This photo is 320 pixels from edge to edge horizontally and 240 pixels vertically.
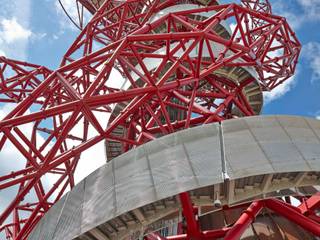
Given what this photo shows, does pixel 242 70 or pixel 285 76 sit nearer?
pixel 242 70

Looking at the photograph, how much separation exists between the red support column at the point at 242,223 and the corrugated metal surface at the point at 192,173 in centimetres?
113

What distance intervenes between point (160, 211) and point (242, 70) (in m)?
9.26

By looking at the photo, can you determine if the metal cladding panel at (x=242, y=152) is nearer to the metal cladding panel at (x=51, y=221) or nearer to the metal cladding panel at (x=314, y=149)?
the metal cladding panel at (x=314, y=149)

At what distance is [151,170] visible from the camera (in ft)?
22.4

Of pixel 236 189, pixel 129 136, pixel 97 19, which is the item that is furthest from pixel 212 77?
pixel 236 189

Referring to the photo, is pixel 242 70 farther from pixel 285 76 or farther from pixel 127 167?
pixel 127 167

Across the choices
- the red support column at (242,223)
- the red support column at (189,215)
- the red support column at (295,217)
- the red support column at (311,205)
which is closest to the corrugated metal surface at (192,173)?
the red support column at (189,215)

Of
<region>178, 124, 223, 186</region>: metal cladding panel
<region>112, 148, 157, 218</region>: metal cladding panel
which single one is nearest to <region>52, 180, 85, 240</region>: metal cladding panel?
<region>112, 148, 157, 218</region>: metal cladding panel

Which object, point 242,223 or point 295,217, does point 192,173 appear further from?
point 295,217

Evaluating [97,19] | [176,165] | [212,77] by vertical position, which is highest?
[97,19]

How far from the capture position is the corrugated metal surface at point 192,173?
21.2ft

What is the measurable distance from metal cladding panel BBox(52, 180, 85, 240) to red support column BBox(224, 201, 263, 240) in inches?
136

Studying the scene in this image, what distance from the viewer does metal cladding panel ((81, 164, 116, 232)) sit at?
21.3 ft

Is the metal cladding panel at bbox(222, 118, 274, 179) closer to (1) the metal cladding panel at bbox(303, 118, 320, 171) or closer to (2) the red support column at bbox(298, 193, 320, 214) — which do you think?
(1) the metal cladding panel at bbox(303, 118, 320, 171)
